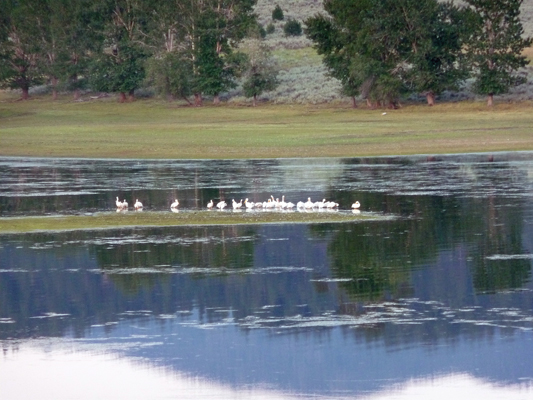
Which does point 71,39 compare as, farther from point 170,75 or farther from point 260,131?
point 260,131

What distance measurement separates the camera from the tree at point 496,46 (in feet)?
238

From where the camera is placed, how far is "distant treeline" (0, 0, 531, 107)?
74.1 metres

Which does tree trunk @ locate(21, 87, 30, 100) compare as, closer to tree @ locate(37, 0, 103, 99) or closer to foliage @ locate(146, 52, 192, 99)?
tree @ locate(37, 0, 103, 99)

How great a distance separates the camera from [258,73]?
8425 centimetres

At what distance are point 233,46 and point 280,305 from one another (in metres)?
72.0

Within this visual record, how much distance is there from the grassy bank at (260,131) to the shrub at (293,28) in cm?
2918

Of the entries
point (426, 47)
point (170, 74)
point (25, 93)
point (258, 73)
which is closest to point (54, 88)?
point (25, 93)

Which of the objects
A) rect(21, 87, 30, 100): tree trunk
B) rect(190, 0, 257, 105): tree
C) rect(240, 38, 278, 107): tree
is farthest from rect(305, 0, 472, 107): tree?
rect(21, 87, 30, 100): tree trunk

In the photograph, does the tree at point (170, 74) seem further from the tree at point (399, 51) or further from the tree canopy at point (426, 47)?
the tree at point (399, 51)

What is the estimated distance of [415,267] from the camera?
19719 mm

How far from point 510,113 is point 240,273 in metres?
49.6

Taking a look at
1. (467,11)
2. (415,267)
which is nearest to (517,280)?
(415,267)

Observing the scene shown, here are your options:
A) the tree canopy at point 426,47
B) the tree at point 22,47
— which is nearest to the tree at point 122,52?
the tree at point 22,47

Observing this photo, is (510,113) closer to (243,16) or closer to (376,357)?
(243,16)
